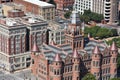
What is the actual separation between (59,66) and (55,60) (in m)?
3.31

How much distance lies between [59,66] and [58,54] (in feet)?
17.5

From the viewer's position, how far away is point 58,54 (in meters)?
199

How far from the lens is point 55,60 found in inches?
7825

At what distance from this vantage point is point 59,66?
200m

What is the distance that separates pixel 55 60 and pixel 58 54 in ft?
9.80
